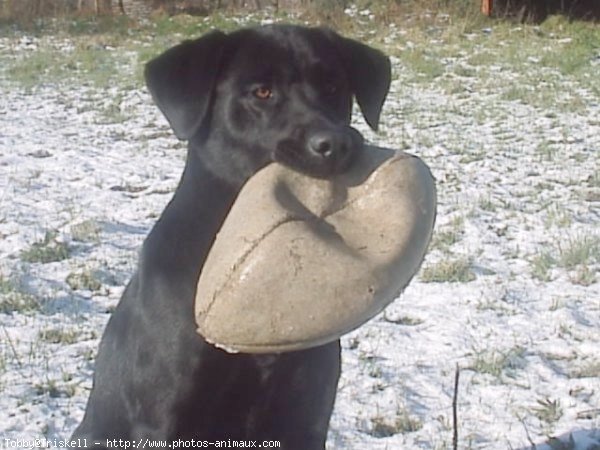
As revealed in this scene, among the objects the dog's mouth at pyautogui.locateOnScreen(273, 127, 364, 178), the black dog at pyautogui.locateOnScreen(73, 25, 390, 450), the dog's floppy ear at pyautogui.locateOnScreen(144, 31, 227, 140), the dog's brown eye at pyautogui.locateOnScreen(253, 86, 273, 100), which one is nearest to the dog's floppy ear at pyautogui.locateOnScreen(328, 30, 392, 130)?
the black dog at pyautogui.locateOnScreen(73, 25, 390, 450)

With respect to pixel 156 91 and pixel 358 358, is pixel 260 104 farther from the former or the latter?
pixel 358 358

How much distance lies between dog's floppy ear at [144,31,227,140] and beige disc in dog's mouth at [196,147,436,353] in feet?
1.05

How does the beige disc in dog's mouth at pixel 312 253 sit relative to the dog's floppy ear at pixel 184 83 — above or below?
below

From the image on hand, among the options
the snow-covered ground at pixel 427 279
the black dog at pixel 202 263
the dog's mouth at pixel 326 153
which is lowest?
the snow-covered ground at pixel 427 279

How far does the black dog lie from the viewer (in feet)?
8.51

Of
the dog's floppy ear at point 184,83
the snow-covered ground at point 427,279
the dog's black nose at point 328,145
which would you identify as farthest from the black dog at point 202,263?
the snow-covered ground at point 427,279

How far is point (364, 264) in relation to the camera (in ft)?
7.32

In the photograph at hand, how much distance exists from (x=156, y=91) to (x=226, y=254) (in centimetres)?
60

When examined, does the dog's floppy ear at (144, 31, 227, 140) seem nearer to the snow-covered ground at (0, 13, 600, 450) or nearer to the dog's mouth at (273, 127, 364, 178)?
the dog's mouth at (273, 127, 364, 178)

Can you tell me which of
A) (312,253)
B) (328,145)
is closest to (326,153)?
(328,145)

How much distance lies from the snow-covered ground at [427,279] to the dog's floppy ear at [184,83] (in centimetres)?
121

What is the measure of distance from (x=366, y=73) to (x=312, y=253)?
841 mm

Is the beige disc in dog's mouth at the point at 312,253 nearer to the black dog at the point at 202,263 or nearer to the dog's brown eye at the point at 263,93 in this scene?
the black dog at the point at 202,263

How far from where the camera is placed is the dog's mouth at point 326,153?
2.36 m
